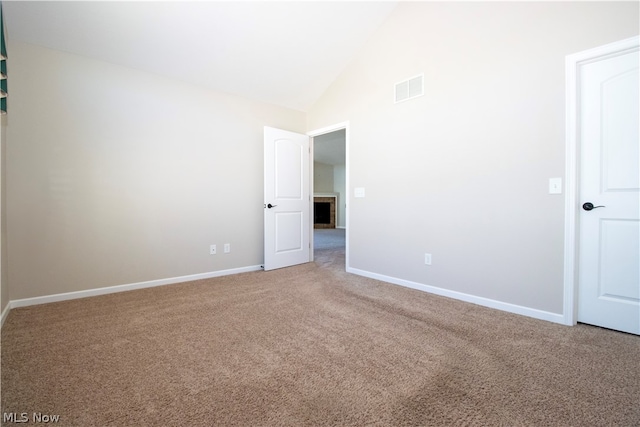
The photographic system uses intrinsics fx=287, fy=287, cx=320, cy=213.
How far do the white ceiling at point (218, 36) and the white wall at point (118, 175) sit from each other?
19 centimetres

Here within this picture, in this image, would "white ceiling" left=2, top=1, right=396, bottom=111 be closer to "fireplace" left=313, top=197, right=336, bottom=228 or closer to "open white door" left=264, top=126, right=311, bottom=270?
"open white door" left=264, top=126, right=311, bottom=270

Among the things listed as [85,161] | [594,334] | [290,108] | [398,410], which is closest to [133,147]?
[85,161]

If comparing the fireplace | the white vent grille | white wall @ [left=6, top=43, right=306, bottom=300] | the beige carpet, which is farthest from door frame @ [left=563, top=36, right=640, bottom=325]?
the fireplace

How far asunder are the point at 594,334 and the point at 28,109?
492cm

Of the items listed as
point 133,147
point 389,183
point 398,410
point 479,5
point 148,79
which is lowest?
point 398,410

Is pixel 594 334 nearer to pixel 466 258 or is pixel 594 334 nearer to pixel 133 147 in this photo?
pixel 466 258

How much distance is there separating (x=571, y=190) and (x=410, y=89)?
69.2 inches

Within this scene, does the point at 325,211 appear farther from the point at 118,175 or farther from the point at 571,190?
the point at 571,190

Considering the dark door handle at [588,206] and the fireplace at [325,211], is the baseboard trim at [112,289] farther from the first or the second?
the fireplace at [325,211]

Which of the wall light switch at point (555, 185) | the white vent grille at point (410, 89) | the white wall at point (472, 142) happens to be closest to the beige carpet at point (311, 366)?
the white wall at point (472, 142)

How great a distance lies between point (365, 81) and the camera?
11.8 feet

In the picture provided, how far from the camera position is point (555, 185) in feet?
7.26

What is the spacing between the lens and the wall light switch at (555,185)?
2195 mm

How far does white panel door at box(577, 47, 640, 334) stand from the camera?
1.98 metres
